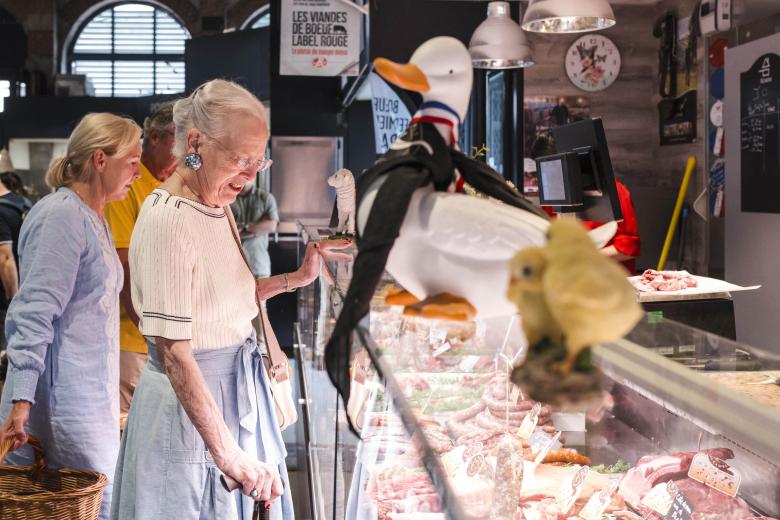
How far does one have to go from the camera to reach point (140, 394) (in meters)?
2.09

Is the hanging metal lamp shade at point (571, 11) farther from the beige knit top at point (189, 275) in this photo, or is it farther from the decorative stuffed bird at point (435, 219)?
the decorative stuffed bird at point (435, 219)

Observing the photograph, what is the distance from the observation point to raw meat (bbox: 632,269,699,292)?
3.57m

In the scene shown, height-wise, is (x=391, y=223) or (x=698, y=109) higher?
(x=698, y=109)

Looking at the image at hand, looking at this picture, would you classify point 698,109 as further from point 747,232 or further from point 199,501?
point 199,501

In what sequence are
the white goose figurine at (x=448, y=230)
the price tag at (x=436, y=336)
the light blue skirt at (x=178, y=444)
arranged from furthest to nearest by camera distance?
1. the light blue skirt at (x=178, y=444)
2. the price tag at (x=436, y=336)
3. the white goose figurine at (x=448, y=230)

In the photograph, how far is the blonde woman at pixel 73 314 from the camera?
261cm

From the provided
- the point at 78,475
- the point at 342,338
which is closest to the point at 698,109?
the point at 78,475

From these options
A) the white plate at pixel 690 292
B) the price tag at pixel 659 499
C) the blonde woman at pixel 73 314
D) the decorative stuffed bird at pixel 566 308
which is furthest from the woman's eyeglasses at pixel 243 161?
the white plate at pixel 690 292

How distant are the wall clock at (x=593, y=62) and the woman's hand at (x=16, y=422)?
7.29 metres

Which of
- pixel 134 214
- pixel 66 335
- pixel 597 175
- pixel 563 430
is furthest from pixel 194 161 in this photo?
pixel 597 175

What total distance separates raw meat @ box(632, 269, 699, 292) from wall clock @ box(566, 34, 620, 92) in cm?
548

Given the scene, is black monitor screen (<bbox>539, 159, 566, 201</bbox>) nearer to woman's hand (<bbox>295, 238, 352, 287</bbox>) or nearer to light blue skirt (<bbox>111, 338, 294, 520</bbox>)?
woman's hand (<bbox>295, 238, 352, 287</bbox>)

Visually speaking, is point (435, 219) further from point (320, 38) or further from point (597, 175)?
point (320, 38)

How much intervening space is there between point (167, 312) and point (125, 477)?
0.51 m
